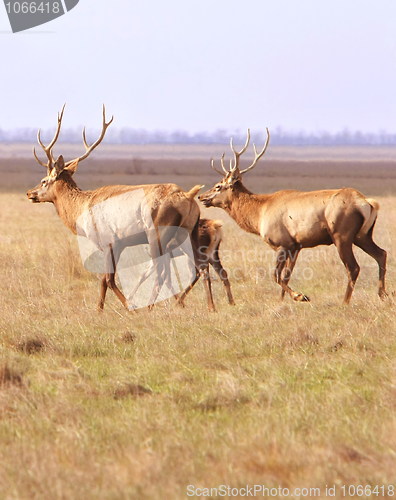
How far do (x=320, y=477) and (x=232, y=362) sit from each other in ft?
10.6

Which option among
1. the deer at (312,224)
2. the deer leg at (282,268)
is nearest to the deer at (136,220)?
the deer leg at (282,268)

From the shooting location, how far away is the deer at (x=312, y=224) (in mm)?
11703

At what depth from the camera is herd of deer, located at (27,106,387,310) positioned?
11.6 metres

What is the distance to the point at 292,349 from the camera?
28.0 ft

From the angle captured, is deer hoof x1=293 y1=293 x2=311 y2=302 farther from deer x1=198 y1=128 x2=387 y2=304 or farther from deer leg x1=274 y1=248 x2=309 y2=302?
deer leg x1=274 y1=248 x2=309 y2=302

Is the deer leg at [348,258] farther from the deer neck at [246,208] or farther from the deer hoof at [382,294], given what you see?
the deer neck at [246,208]

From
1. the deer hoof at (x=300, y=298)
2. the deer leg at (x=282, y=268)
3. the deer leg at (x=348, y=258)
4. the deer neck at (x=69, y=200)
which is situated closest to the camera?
the deer hoof at (x=300, y=298)

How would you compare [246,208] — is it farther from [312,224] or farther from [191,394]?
[191,394]

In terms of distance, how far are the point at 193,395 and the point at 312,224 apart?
5552 mm

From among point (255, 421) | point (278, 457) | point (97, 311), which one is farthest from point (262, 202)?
point (278, 457)

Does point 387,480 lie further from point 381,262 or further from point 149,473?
point 381,262

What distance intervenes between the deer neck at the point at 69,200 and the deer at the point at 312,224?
2.43 metres

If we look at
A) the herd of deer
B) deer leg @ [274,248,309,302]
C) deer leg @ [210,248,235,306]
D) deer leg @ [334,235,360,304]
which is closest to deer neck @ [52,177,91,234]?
the herd of deer

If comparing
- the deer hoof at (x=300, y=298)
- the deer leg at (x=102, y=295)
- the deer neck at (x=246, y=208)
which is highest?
the deer neck at (x=246, y=208)
